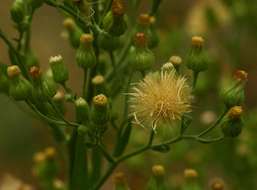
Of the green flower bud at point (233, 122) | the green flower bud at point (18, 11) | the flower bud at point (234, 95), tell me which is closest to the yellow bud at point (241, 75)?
the flower bud at point (234, 95)

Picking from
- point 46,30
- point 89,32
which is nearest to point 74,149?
point 89,32

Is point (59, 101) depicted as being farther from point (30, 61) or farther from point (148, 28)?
point (148, 28)

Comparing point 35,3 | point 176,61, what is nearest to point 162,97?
point 176,61

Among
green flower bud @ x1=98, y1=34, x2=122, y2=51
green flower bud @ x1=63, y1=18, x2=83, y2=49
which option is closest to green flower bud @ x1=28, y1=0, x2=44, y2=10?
green flower bud @ x1=63, y1=18, x2=83, y2=49

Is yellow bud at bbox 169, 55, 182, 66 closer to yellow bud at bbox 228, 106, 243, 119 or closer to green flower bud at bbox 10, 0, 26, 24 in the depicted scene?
yellow bud at bbox 228, 106, 243, 119

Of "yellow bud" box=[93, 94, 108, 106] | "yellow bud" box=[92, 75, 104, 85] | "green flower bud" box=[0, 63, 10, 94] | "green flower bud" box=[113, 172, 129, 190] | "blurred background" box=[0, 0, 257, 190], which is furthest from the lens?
"blurred background" box=[0, 0, 257, 190]

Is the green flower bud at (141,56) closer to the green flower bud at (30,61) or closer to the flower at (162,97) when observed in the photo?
the flower at (162,97)

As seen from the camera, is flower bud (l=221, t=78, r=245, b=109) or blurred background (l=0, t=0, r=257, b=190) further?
blurred background (l=0, t=0, r=257, b=190)
